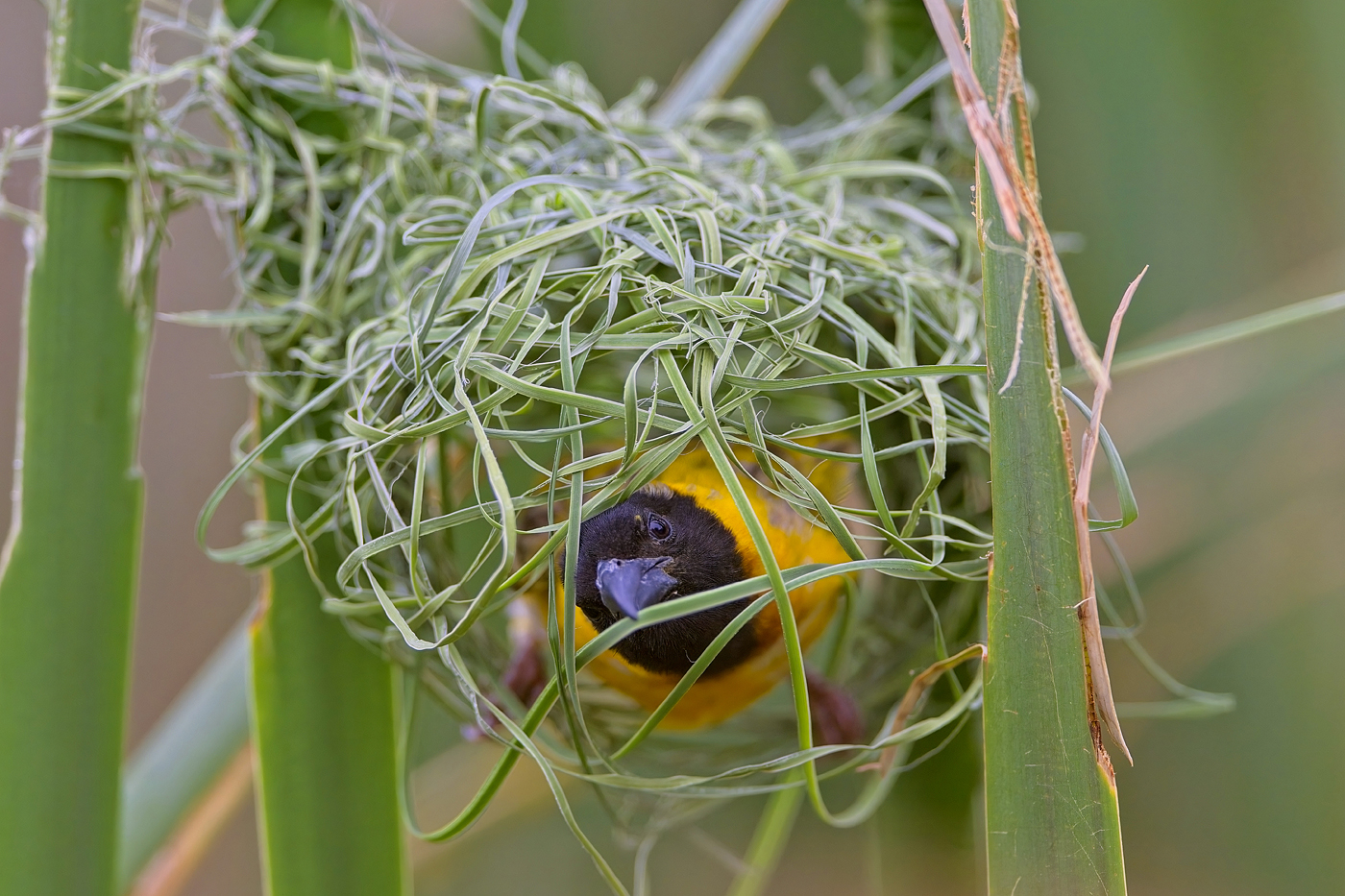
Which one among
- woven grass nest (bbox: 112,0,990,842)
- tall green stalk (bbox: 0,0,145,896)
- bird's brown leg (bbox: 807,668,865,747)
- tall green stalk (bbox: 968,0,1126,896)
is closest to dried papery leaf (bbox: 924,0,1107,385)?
tall green stalk (bbox: 968,0,1126,896)

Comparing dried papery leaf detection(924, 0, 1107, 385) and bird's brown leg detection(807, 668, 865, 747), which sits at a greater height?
dried papery leaf detection(924, 0, 1107, 385)

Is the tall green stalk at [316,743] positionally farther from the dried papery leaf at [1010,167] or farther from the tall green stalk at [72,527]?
the dried papery leaf at [1010,167]

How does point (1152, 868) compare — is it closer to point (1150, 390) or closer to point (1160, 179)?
point (1150, 390)

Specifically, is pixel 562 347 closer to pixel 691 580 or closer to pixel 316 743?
pixel 691 580

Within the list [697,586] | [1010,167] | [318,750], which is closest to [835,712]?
Result: [697,586]

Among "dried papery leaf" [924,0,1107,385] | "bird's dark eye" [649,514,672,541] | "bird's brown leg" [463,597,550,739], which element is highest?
"dried papery leaf" [924,0,1107,385]

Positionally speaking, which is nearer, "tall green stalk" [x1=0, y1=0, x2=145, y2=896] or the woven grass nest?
the woven grass nest

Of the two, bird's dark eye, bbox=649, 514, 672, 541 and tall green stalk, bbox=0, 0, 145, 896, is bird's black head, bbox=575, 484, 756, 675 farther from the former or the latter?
tall green stalk, bbox=0, 0, 145, 896
